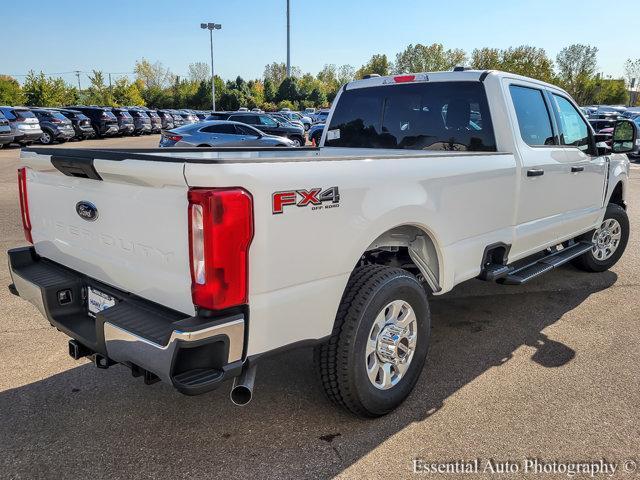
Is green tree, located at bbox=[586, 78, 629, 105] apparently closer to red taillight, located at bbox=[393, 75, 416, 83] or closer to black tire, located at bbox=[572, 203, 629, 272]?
black tire, located at bbox=[572, 203, 629, 272]

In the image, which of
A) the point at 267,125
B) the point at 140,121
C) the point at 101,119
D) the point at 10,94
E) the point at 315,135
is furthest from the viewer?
the point at 10,94

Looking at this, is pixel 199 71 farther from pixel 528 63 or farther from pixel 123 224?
pixel 123 224

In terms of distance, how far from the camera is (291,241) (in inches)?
94.1

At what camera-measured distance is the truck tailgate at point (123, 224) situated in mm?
2299

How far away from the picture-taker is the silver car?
17031 mm

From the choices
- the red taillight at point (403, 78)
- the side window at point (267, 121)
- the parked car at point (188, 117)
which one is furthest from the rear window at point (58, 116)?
the red taillight at point (403, 78)

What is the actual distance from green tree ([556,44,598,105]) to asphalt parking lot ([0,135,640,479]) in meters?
81.7

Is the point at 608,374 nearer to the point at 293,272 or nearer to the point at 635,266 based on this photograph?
the point at 293,272

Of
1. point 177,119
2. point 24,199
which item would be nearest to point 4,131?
point 177,119

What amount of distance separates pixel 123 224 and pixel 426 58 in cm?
8496

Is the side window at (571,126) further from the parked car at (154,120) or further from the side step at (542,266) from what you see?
the parked car at (154,120)

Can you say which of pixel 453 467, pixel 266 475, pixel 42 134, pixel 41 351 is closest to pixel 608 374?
pixel 453 467

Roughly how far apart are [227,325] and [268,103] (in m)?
73.7

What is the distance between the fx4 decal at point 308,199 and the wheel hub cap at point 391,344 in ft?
2.51
